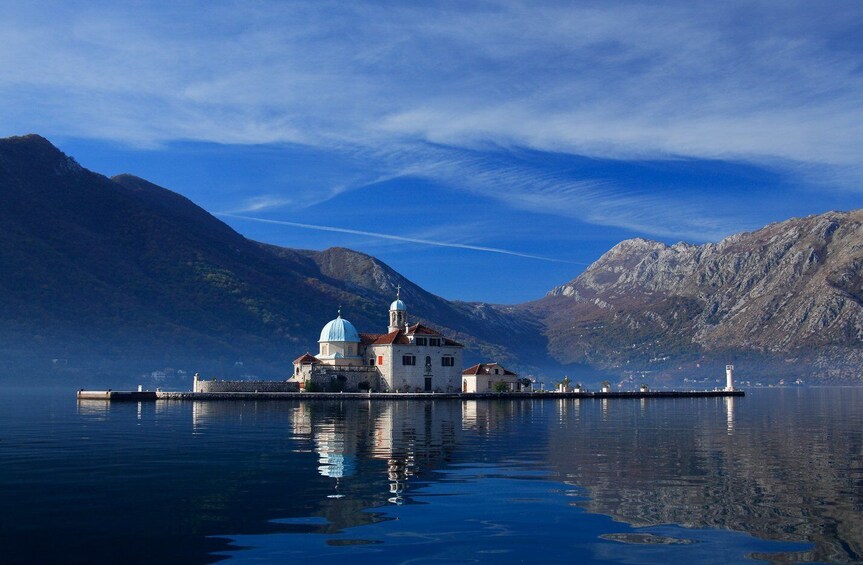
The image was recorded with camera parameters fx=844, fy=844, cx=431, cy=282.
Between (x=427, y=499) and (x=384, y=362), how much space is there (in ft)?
363

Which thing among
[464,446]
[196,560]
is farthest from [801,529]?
[464,446]

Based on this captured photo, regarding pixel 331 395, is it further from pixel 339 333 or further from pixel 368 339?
pixel 368 339

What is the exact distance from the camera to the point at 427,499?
25.7 m

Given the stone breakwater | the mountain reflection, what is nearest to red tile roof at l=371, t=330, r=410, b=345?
the stone breakwater

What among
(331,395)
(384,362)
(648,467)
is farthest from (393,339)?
(648,467)

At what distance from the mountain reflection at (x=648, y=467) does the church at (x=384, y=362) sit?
68.4 m

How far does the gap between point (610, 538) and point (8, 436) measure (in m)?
41.6

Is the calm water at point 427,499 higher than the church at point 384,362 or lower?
lower

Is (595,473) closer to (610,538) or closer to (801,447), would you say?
(610,538)

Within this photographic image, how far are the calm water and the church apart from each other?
8325 cm

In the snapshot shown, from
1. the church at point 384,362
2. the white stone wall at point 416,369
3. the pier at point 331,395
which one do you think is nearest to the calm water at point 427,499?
the pier at point 331,395

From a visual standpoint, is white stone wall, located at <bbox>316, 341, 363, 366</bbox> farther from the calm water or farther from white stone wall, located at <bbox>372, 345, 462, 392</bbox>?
the calm water

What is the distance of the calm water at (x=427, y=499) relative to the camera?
1938 centimetres

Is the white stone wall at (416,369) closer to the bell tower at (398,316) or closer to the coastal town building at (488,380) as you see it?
the coastal town building at (488,380)
